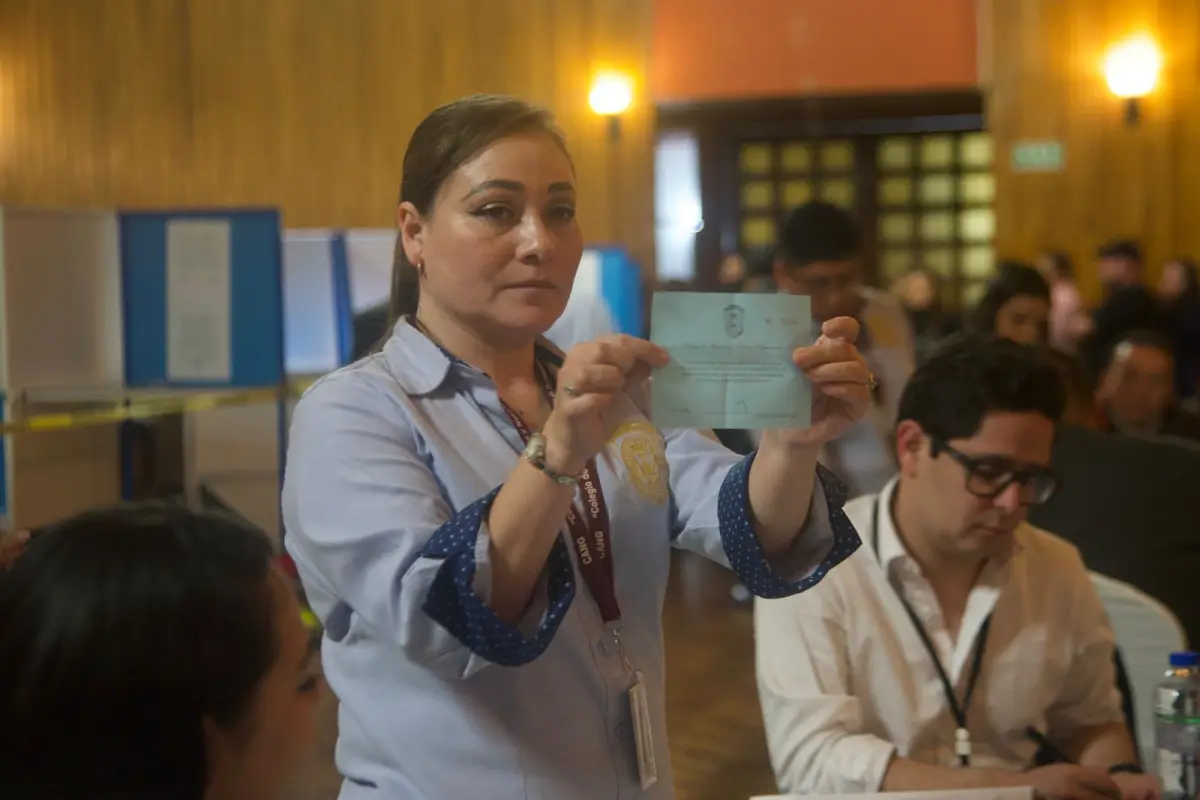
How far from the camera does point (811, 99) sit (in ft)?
26.8

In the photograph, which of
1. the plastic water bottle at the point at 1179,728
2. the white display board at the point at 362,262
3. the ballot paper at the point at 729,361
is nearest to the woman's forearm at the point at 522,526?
the ballot paper at the point at 729,361

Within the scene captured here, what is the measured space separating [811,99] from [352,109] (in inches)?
115

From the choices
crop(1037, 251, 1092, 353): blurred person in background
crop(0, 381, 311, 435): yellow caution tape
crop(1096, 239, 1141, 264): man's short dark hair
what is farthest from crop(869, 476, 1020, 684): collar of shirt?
crop(1096, 239, 1141, 264): man's short dark hair

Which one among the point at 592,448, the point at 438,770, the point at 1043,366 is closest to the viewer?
the point at 592,448

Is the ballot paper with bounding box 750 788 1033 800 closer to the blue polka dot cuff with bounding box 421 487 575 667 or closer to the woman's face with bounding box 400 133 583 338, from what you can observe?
the blue polka dot cuff with bounding box 421 487 575 667

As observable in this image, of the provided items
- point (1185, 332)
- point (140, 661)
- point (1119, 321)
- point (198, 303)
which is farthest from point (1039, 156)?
point (140, 661)

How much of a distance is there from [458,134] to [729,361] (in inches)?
12.9

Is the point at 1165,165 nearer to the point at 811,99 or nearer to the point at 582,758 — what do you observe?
the point at 811,99

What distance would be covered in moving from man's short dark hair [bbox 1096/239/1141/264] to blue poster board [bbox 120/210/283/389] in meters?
4.51

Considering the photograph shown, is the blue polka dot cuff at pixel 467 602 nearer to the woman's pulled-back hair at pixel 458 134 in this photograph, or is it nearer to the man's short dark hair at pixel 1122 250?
the woman's pulled-back hair at pixel 458 134

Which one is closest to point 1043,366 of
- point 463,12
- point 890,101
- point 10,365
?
point 10,365

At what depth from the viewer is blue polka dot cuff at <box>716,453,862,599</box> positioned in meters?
1.26

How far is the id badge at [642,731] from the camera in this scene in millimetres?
1259

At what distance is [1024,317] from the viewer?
4078 millimetres
